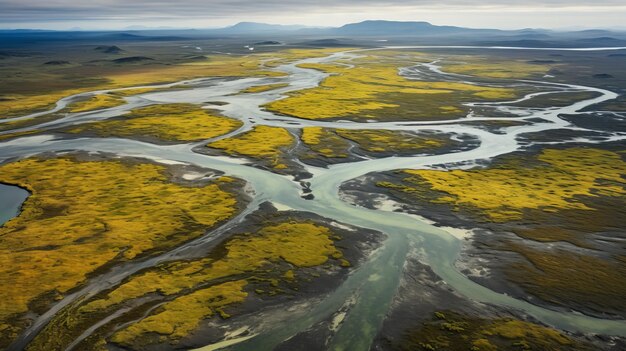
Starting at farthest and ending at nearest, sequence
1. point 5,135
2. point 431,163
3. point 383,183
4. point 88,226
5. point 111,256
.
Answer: point 5,135
point 431,163
point 383,183
point 88,226
point 111,256

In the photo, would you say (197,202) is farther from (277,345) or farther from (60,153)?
(60,153)

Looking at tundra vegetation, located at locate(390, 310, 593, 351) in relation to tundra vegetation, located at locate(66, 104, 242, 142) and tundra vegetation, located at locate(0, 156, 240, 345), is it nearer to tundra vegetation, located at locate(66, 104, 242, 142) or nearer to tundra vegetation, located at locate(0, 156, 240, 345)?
tundra vegetation, located at locate(0, 156, 240, 345)

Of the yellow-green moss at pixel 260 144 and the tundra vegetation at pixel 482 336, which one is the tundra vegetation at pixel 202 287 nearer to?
the tundra vegetation at pixel 482 336

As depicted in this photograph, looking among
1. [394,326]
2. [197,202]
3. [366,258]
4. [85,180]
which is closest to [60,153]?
[85,180]

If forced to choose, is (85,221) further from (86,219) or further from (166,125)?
(166,125)

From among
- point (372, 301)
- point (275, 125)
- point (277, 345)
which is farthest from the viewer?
point (275, 125)

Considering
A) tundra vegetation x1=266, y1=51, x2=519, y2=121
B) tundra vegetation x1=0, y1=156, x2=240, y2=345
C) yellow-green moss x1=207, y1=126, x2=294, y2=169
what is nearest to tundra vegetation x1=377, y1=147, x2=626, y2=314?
yellow-green moss x1=207, y1=126, x2=294, y2=169

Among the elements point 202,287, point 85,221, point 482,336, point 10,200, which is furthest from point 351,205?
point 10,200
